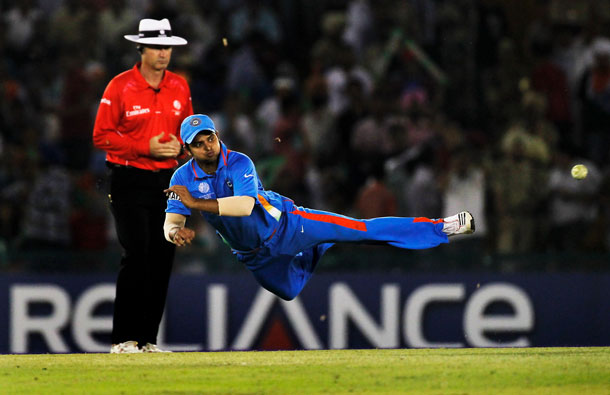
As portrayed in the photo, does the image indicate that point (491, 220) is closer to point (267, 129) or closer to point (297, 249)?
point (267, 129)

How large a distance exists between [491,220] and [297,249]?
482 centimetres

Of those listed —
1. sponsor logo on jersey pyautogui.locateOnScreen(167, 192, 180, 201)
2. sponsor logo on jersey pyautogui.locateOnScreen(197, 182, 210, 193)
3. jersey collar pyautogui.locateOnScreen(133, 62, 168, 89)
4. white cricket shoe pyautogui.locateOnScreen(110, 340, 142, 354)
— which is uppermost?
jersey collar pyautogui.locateOnScreen(133, 62, 168, 89)

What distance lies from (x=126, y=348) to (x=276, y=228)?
159 cm

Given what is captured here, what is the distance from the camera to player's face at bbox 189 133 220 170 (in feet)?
24.9

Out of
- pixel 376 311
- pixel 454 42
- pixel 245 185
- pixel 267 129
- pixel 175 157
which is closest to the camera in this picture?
pixel 245 185

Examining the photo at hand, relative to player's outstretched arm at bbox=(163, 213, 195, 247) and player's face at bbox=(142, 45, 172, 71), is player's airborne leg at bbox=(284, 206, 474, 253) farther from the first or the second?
player's face at bbox=(142, 45, 172, 71)

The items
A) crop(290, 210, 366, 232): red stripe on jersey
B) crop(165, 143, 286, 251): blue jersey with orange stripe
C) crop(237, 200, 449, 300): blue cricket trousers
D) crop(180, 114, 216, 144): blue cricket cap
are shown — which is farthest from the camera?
crop(290, 210, 366, 232): red stripe on jersey

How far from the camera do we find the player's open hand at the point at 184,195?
290 inches

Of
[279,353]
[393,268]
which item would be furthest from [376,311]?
[279,353]

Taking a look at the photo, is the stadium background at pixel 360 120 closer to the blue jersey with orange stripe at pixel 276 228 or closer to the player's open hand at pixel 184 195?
the blue jersey with orange stripe at pixel 276 228

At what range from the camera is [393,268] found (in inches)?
476

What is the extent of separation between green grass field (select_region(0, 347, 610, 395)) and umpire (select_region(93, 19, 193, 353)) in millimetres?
439

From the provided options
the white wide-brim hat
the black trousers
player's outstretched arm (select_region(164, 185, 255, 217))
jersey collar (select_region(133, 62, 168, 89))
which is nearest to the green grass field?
the black trousers

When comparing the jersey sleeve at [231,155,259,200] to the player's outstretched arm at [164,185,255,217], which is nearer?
the player's outstretched arm at [164,185,255,217]
